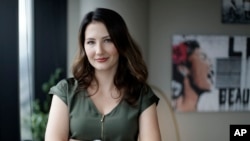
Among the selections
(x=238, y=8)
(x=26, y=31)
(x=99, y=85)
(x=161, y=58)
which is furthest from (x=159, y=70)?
(x=99, y=85)

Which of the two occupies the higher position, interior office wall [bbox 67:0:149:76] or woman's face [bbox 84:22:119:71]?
interior office wall [bbox 67:0:149:76]

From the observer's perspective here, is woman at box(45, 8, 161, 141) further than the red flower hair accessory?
No

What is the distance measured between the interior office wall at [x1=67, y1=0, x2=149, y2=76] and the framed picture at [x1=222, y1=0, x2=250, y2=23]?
0.79 metres

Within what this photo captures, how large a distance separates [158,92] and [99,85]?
168 centimetres

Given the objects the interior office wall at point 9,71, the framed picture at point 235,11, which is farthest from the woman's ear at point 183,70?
the interior office wall at point 9,71

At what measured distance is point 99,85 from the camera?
1330 millimetres

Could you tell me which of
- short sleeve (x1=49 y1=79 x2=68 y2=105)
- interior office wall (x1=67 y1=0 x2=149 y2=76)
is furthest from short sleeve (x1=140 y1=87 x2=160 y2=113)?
interior office wall (x1=67 y1=0 x2=149 y2=76)

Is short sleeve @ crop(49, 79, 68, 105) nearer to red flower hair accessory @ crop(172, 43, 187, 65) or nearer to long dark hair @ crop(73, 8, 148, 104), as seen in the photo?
long dark hair @ crop(73, 8, 148, 104)

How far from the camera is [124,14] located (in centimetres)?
251

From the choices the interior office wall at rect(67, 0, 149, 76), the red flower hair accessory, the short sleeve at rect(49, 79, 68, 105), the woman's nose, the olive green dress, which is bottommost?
the olive green dress

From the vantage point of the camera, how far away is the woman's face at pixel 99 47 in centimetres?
120

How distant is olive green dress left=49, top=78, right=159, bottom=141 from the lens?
3.95ft

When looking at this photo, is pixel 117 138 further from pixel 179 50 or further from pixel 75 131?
pixel 179 50

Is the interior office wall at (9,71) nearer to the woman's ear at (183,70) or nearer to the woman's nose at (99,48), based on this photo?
the woman's nose at (99,48)
